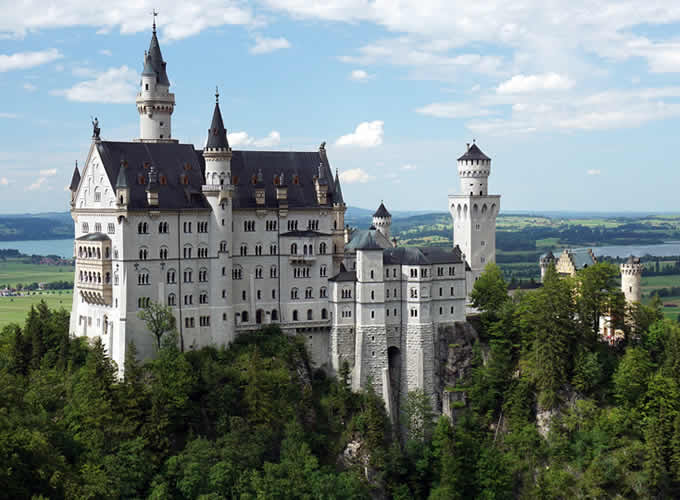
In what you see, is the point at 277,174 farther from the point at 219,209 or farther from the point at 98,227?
the point at 98,227

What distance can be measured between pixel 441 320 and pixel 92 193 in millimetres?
36799

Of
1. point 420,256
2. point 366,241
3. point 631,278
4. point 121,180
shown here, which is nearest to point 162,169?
point 121,180

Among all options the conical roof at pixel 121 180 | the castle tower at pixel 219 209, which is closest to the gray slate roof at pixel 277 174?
the castle tower at pixel 219 209

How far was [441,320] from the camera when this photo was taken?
102 meters

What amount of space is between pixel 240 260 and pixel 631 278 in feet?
153

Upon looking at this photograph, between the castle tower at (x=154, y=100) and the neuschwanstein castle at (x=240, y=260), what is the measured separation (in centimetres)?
11

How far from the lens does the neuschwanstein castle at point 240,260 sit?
9344 centimetres

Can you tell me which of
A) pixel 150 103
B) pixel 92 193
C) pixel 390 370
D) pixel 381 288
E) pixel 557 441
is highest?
pixel 150 103

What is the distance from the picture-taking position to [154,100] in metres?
105

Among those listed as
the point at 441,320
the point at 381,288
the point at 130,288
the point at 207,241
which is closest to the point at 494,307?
the point at 441,320

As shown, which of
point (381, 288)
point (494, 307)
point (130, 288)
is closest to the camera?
point (130, 288)

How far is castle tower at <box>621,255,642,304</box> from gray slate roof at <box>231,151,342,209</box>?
118 ft

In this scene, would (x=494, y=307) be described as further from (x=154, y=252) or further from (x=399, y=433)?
(x=154, y=252)

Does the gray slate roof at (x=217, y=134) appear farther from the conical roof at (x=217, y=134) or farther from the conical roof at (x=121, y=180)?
the conical roof at (x=121, y=180)
